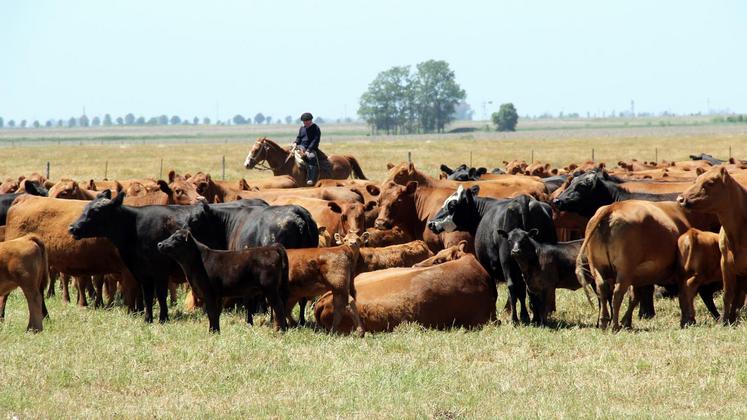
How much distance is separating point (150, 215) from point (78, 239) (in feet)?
2.86

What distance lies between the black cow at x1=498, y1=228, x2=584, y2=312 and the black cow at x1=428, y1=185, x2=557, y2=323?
162mm

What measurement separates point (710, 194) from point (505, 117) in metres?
149

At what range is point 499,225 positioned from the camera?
1187cm

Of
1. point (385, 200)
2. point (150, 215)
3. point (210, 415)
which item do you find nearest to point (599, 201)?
point (385, 200)

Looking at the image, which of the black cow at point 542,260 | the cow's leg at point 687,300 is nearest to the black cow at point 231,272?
the black cow at point 542,260

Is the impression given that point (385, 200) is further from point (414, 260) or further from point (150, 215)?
point (150, 215)

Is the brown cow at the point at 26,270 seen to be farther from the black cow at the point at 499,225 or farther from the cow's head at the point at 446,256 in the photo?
the black cow at the point at 499,225

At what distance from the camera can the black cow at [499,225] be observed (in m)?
11.4

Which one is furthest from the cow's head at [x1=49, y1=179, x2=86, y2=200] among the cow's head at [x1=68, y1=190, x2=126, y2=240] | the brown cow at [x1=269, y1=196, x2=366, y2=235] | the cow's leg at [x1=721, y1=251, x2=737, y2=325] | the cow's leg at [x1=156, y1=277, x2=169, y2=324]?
the cow's leg at [x1=721, y1=251, x2=737, y2=325]

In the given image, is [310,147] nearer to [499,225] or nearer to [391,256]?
[391,256]

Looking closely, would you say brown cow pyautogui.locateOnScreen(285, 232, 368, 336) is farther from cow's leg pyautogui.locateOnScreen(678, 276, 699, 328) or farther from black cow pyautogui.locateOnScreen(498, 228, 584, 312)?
cow's leg pyautogui.locateOnScreen(678, 276, 699, 328)

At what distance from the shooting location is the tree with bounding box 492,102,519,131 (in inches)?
6250

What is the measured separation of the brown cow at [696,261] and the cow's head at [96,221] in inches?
235

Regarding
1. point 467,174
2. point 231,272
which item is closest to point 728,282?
point 231,272
